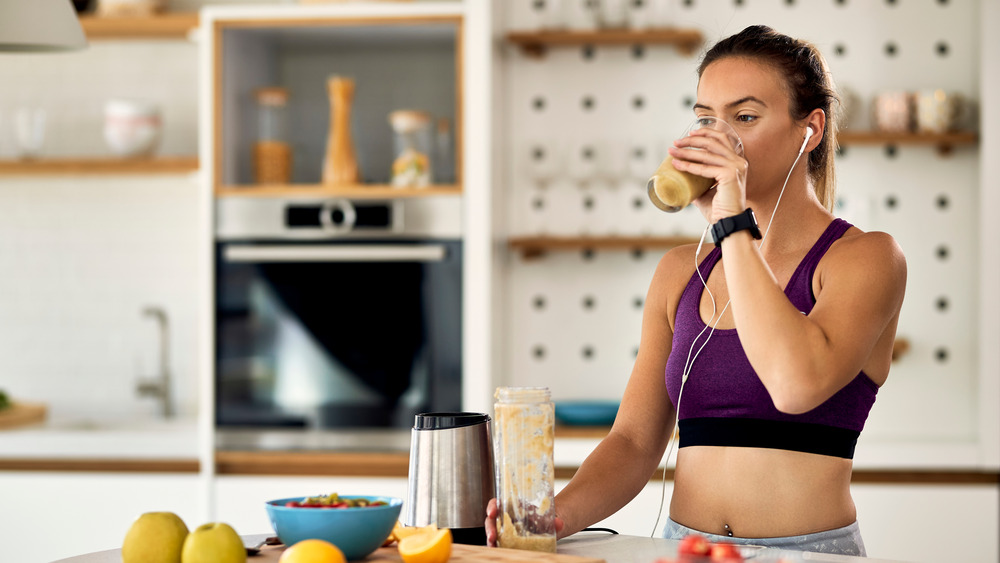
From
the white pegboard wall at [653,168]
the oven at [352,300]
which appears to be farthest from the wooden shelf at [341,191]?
the white pegboard wall at [653,168]

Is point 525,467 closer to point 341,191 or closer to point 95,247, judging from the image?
point 341,191

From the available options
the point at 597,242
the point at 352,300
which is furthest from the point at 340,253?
the point at 597,242

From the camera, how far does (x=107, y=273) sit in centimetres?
368

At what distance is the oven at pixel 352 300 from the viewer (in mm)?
3057

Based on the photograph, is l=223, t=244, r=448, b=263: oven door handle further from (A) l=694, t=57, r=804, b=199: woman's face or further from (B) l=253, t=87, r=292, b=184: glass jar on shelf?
(A) l=694, t=57, r=804, b=199: woman's face

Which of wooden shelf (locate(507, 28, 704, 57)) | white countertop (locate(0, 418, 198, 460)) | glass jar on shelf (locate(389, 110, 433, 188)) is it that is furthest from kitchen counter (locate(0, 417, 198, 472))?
wooden shelf (locate(507, 28, 704, 57))

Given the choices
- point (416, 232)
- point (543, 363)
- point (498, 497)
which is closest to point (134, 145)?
point (416, 232)

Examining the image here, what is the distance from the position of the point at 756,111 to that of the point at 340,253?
6.03 feet

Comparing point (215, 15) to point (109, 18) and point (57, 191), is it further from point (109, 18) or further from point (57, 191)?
point (57, 191)

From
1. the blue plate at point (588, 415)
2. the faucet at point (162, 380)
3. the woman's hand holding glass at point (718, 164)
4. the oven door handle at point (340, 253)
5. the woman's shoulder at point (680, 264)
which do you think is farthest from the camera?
the faucet at point (162, 380)

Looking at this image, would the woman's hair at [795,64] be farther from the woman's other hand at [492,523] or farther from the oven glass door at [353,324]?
the oven glass door at [353,324]

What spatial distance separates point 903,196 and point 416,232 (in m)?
1.67

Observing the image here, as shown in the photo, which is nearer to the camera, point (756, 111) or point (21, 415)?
point (756, 111)

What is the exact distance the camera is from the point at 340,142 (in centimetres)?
310
